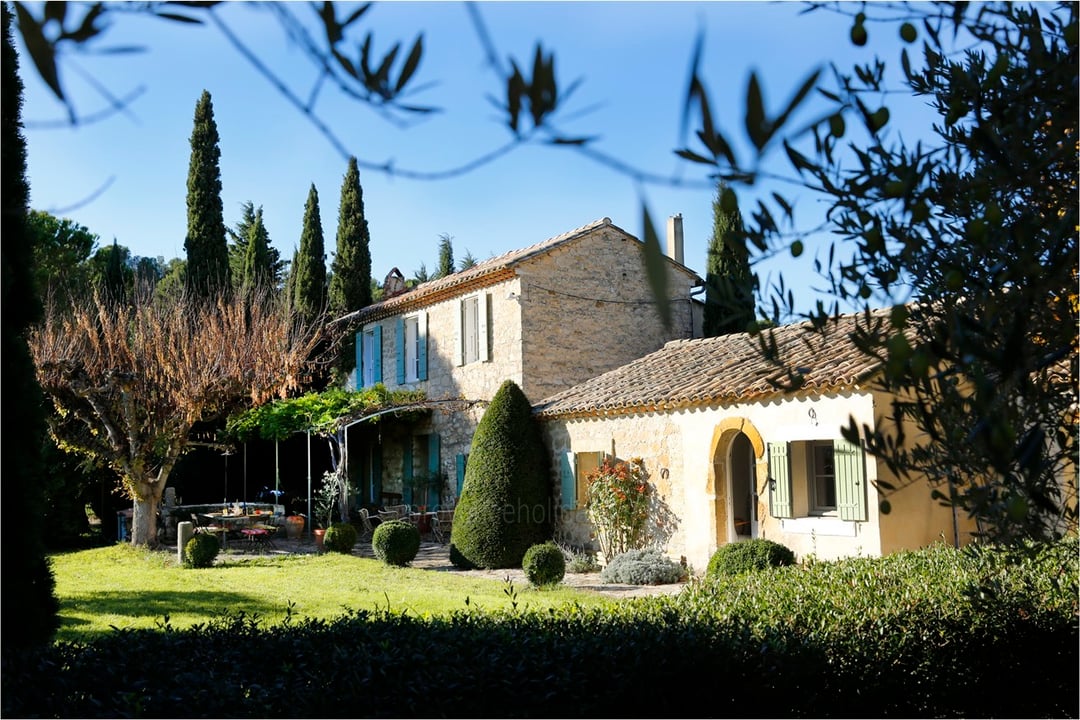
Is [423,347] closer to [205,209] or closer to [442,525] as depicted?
[442,525]

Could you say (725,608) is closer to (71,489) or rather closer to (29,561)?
(29,561)

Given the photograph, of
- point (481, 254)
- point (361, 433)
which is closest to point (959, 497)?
point (361, 433)

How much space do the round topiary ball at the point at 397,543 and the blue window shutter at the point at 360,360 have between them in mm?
8493

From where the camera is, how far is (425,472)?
20.0 m

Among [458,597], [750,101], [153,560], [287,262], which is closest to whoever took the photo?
[750,101]

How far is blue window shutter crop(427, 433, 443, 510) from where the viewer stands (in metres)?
19.0

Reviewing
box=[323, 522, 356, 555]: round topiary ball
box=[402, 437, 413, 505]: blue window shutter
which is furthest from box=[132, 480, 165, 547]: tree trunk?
box=[402, 437, 413, 505]: blue window shutter

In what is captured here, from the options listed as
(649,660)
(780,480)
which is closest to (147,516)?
(780,480)

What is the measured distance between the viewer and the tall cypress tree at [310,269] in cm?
2355

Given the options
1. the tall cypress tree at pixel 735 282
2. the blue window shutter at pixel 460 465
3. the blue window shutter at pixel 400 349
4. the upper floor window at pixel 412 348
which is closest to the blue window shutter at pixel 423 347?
the upper floor window at pixel 412 348

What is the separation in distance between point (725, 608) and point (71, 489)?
53.4 ft

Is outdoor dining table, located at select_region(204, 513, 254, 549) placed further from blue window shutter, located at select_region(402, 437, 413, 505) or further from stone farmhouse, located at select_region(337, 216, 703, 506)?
blue window shutter, located at select_region(402, 437, 413, 505)

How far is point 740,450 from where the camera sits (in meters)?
15.5

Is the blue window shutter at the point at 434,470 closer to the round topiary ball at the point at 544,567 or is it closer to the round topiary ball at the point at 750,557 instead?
the round topiary ball at the point at 544,567
